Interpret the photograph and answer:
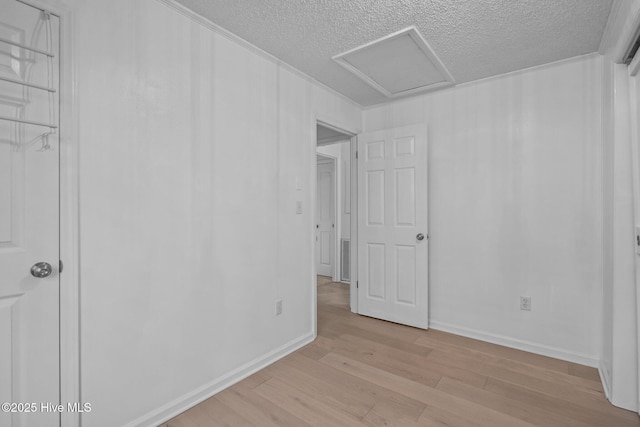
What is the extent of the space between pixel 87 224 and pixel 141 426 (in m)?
1.10

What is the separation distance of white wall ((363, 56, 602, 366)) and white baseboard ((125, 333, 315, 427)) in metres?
1.60

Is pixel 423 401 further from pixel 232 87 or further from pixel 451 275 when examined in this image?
pixel 232 87

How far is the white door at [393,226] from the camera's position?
3.03m

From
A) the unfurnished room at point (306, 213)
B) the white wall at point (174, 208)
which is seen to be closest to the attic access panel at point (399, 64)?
the unfurnished room at point (306, 213)

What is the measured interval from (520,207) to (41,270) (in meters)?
3.25

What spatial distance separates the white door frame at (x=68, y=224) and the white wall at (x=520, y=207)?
2.84 meters

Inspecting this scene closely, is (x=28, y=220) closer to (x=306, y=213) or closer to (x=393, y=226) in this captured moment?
(x=306, y=213)

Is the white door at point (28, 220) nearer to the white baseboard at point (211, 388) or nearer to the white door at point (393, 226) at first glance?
the white baseboard at point (211, 388)

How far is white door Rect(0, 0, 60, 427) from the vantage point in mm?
1228

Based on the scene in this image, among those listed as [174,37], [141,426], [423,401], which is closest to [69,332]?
[141,426]

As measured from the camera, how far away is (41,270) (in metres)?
1.30

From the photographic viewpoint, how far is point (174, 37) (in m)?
1.78

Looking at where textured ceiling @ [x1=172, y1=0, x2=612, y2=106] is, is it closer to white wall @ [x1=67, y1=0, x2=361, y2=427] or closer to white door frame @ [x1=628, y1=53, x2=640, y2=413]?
white wall @ [x1=67, y1=0, x2=361, y2=427]

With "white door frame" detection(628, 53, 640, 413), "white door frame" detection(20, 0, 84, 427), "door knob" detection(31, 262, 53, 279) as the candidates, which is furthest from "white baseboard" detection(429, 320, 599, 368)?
"door knob" detection(31, 262, 53, 279)
